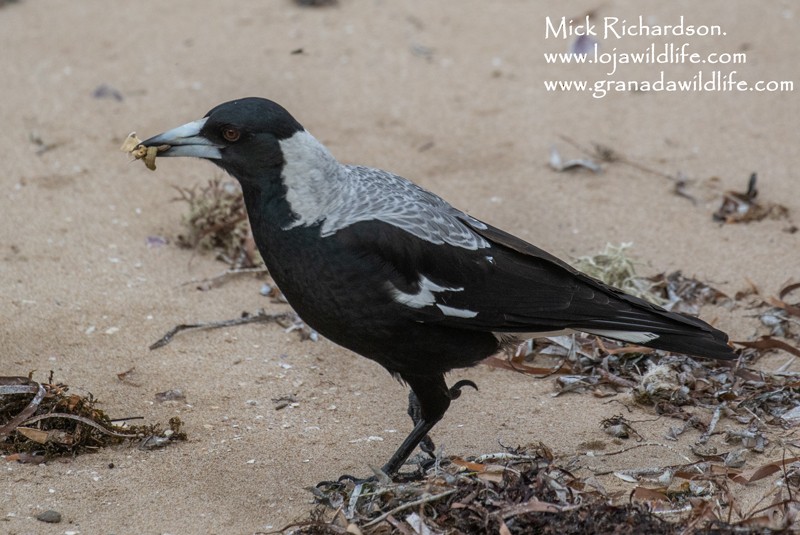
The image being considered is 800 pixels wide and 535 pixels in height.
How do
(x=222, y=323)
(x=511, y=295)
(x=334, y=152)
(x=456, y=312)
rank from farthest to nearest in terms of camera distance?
(x=334, y=152), (x=222, y=323), (x=511, y=295), (x=456, y=312)

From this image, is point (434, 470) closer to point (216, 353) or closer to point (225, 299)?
point (216, 353)

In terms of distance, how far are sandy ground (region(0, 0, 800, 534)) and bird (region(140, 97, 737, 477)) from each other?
475 mm

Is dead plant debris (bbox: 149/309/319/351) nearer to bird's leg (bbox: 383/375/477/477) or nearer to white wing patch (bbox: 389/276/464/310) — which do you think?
bird's leg (bbox: 383/375/477/477)

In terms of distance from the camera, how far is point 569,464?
3857 millimetres

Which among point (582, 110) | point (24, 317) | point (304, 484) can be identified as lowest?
point (304, 484)

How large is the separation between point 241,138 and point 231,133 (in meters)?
→ 0.04

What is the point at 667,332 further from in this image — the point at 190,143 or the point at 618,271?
the point at 190,143

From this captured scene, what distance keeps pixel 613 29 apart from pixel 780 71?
119cm

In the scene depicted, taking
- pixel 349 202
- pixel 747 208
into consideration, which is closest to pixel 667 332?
pixel 349 202

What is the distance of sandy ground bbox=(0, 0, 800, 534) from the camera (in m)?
3.99

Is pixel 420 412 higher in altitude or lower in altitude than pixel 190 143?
lower

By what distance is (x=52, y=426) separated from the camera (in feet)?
13.0

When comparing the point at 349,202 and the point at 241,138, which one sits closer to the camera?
the point at 241,138

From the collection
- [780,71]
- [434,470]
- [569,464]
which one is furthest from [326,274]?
[780,71]
